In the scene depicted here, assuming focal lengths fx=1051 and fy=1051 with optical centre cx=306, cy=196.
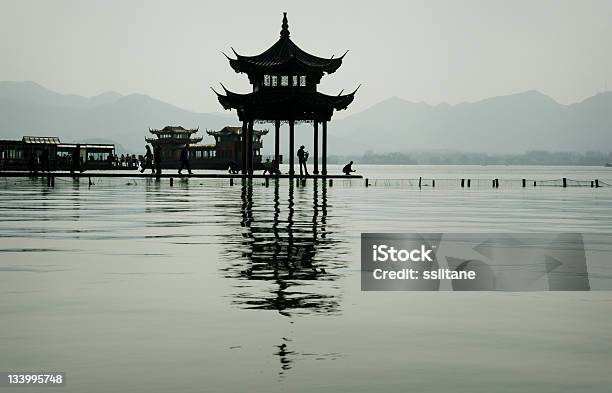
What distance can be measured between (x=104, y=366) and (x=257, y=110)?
2641 inches

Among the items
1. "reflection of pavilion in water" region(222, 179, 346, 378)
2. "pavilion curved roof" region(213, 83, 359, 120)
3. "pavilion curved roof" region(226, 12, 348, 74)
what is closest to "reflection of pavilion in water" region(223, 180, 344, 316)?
"reflection of pavilion in water" region(222, 179, 346, 378)

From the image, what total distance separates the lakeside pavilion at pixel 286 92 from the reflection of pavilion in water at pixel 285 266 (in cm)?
4644

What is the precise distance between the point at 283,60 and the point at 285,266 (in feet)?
199

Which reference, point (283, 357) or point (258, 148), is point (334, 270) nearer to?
point (283, 357)

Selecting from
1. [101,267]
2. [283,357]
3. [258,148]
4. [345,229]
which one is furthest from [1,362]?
[258,148]

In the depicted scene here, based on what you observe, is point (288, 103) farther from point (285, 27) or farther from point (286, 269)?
point (286, 269)

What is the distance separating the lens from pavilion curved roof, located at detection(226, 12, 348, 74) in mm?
74562

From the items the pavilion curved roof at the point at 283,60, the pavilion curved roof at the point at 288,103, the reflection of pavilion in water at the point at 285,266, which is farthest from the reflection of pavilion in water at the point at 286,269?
the pavilion curved roof at the point at 283,60

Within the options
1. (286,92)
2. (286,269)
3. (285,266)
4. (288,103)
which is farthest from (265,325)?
(286,92)

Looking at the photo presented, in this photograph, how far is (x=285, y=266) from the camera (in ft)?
49.8

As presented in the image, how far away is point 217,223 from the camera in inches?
990

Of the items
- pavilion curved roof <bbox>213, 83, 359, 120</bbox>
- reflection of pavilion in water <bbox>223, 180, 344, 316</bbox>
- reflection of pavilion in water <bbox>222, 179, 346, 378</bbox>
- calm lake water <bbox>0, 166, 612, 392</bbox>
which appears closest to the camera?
calm lake water <bbox>0, 166, 612, 392</bbox>

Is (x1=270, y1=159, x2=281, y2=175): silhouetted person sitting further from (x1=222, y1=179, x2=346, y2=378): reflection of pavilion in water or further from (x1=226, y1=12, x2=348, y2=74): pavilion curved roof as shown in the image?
(x1=222, y1=179, x2=346, y2=378): reflection of pavilion in water

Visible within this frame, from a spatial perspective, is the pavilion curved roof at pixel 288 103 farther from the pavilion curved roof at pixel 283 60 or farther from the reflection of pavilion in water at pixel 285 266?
the reflection of pavilion in water at pixel 285 266
